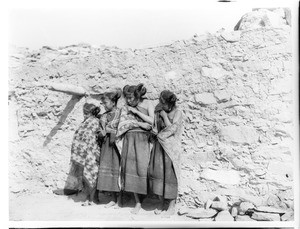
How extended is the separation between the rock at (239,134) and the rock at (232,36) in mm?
1054

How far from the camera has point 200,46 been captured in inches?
225

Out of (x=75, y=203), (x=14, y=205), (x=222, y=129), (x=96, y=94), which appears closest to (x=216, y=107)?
(x=222, y=129)

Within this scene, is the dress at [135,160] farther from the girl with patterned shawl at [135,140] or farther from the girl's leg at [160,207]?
the girl's leg at [160,207]

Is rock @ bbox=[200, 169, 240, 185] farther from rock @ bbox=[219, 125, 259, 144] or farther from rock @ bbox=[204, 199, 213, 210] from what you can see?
rock @ bbox=[219, 125, 259, 144]

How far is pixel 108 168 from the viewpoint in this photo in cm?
546

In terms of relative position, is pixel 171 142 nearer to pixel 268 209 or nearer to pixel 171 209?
pixel 171 209

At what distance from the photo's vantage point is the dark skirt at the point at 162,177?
17.3 ft

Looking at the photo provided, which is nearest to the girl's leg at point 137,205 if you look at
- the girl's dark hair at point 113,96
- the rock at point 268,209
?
the girl's dark hair at point 113,96

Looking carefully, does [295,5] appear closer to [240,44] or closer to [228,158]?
[240,44]

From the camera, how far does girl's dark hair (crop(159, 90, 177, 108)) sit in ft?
17.8

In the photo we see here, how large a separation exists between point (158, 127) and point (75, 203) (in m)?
1.36

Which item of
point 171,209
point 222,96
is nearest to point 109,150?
point 171,209

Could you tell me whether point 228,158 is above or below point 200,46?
below

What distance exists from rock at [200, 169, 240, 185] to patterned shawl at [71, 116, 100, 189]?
1.31m
